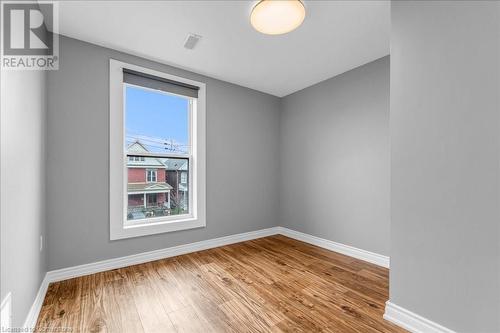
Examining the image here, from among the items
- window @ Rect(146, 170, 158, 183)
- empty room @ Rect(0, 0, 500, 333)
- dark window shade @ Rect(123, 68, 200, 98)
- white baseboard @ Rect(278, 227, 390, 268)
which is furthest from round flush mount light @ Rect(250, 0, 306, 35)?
white baseboard @ Rect(278, 227, 390, 268)

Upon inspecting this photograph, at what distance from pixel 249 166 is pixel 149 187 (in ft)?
5.06

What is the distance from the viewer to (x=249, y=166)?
3.63m

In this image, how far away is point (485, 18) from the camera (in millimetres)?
1294

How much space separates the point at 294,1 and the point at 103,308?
2.84 m

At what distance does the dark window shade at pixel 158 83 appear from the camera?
8.49 feet

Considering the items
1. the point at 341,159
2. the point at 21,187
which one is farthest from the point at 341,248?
the point at 21,187

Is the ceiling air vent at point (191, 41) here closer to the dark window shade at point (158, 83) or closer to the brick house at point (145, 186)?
the dark window shade at point (158, 83)

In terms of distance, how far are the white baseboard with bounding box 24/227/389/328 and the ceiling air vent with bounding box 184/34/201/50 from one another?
245 cm

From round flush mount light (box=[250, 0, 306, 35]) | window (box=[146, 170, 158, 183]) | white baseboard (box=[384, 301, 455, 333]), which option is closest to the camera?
white baseboard (box=[384, 301, 455, 333])

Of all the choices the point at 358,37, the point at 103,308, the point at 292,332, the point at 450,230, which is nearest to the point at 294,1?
the point at 358,37

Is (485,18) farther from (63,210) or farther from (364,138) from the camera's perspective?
(63,210)

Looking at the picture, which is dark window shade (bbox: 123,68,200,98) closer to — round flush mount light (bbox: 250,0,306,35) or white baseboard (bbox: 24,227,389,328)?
round flush mount light (bbox: 250,0,306,35)

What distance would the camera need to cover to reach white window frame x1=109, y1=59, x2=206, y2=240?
8.09 ft

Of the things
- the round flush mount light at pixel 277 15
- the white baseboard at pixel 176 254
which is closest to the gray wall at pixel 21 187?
the white baseboard at pixel 176 254
